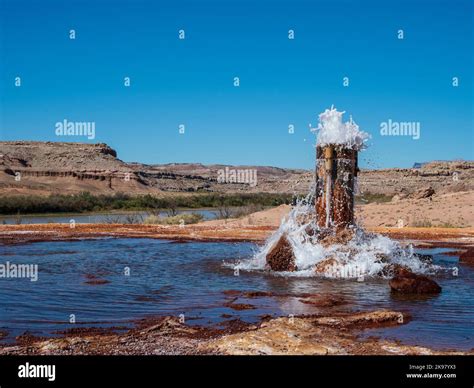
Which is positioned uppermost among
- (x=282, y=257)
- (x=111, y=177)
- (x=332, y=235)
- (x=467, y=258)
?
(x=111, y=177)

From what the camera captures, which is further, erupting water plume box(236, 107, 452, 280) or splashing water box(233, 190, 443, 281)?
erupting water plume box(236, 107, 452, 280)

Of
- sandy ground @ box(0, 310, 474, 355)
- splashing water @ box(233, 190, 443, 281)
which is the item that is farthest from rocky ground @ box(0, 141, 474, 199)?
sandy ground @ box(0, 310, 474, 355)

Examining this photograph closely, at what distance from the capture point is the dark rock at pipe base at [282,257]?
12.0 meters

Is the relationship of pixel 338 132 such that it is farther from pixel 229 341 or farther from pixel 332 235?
pixel 229 341

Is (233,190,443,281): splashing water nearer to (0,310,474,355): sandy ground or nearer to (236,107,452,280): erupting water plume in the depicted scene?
(236,107,452,280): erupting water plume

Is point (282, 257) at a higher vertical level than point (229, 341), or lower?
higher

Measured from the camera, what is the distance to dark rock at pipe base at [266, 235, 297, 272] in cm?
1196

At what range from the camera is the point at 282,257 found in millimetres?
12016

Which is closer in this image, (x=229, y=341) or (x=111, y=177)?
(x=229, y=341)

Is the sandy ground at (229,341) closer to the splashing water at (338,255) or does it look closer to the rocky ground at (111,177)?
the splashing water at (338,255)

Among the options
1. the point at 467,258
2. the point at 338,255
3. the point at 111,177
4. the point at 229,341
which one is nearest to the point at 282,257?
the point at 338,255

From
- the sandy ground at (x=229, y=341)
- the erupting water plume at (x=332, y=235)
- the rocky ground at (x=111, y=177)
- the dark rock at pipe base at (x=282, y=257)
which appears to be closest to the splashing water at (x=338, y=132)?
the erupting water plume at (x=332, y=235)
